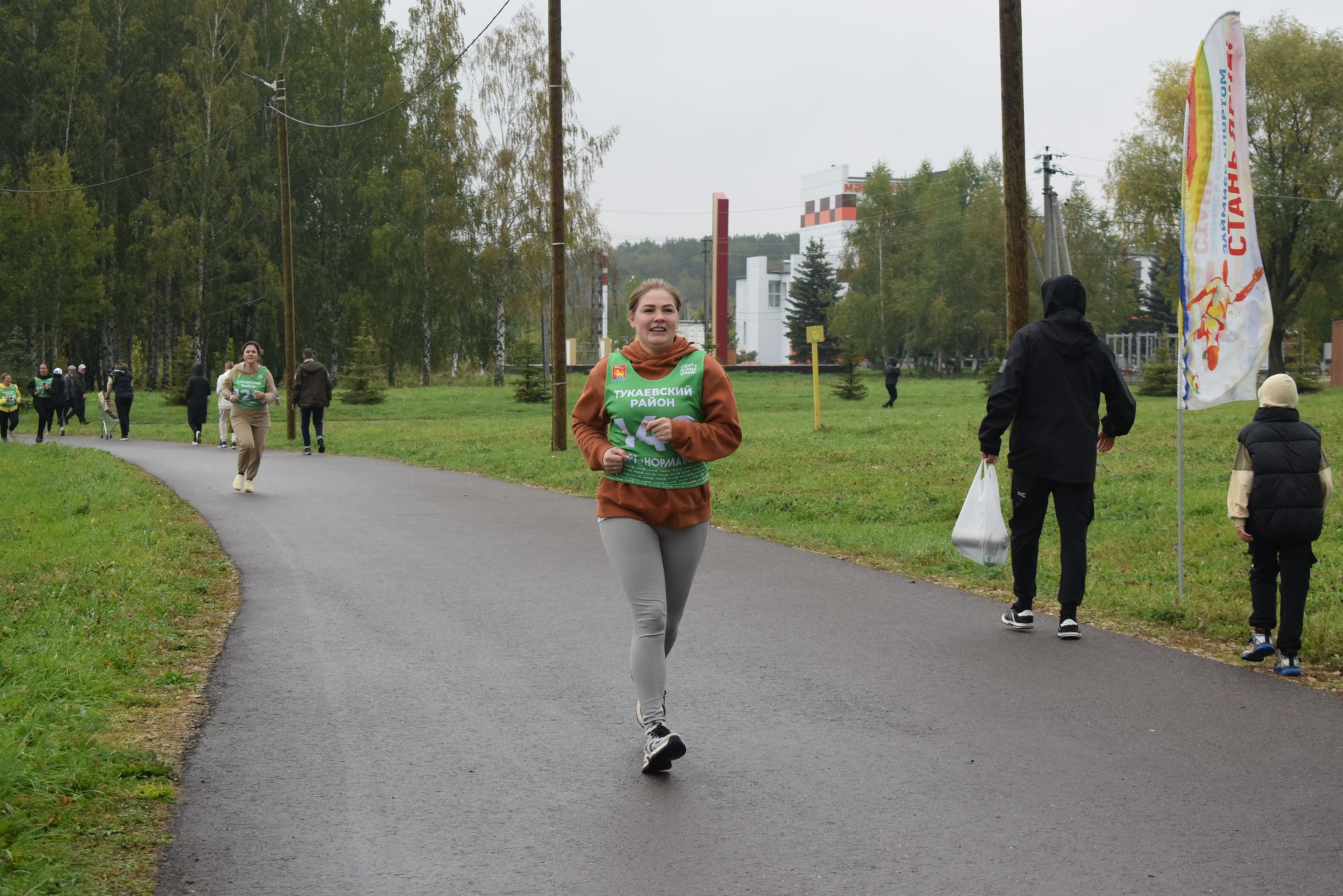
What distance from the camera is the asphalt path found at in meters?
4.19

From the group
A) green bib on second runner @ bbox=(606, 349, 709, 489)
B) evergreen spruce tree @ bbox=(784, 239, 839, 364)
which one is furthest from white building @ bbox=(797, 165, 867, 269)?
green bib on second runner @ bbox=(606, 349, 709, 489)

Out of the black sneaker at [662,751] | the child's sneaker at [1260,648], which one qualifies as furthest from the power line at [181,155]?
the black sneaker at [662,751]

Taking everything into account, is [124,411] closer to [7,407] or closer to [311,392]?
[7,407]

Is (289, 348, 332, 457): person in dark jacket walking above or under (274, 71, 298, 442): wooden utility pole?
under

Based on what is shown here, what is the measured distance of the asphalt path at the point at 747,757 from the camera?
13.7 ft

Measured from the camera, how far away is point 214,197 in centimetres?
5209

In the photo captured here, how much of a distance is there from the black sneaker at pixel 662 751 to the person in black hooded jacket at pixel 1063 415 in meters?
3.25

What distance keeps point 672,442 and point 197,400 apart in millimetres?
25628

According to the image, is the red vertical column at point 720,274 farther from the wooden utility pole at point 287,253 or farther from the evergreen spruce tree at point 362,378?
the wooden utility pole at point 287,253

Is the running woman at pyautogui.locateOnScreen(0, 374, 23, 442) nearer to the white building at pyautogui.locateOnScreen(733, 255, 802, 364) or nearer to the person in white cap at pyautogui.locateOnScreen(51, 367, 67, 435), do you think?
the person in white cap at pyautogui.locateOnScreen(51, 367, 67, 435)

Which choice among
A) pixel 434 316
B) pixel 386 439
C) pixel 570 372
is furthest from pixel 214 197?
pixel 386 439

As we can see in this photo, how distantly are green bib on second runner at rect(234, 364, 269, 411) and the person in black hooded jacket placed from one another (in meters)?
11.4

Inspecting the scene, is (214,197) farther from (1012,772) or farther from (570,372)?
(1012,772)

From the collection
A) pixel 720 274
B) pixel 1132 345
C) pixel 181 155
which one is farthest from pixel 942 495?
pixel 1132 345
